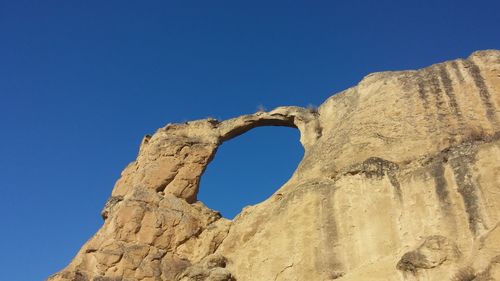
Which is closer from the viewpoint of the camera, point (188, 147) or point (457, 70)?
point (457, 70)

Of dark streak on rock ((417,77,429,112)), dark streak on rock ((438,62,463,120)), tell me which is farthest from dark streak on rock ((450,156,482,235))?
dark streak on rock ((417,77,429,112))

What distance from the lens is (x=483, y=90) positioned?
18.7m

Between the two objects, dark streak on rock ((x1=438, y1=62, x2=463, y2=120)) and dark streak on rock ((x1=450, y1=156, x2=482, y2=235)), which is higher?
dark streak on rock ((x1=438, y1=62, x2=463, y2=120))

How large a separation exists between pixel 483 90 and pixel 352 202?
5531 mm

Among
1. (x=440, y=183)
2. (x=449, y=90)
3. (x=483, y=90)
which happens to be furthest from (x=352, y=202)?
(x=483, y=90)

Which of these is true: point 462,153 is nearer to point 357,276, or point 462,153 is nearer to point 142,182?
point 357,276

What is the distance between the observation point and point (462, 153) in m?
15.9

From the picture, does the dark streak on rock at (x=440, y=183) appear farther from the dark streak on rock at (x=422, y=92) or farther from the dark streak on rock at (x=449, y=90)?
the dark streak on rock at (x=422, y=92)

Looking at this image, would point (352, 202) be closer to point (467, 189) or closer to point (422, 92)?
point (467, 189)

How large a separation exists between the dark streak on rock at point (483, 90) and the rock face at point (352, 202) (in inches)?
1.4

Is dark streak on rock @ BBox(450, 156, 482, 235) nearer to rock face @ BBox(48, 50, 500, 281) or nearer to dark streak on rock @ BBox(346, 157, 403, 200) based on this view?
rock face @ BBox(48, 50, 500, 281)

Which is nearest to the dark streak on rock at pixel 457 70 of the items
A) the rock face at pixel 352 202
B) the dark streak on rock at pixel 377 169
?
the rock face at pixel 352 202

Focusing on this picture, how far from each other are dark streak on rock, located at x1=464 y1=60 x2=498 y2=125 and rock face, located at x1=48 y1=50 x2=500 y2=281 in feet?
0.12

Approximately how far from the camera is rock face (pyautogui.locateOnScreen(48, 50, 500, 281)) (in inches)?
594
